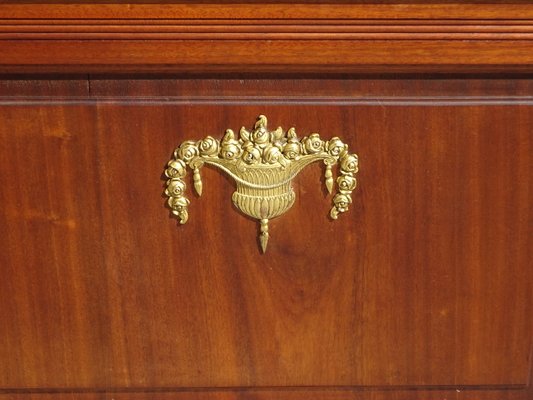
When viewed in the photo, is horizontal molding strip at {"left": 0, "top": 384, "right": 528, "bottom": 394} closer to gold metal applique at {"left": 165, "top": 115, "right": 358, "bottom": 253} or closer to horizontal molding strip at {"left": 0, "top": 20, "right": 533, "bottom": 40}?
gold metal applique at {"left": 165, "top": 115, "right": 358, "bottom": 253}

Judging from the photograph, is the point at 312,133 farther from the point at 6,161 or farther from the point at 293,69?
the point at 6,161

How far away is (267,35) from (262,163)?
11 cm

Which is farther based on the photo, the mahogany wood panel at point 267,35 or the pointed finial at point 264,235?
the pointed finial at point 264,235

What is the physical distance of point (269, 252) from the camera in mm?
673

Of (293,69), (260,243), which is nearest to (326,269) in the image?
(260,243)

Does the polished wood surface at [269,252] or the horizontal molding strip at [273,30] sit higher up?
the horizontal molding strip at [273,30]

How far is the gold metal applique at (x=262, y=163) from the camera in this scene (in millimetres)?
634

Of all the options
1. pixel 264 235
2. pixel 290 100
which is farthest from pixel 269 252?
pixel 290 100

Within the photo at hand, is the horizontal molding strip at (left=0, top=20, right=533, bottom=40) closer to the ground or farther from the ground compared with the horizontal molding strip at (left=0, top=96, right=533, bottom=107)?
farther from the ground

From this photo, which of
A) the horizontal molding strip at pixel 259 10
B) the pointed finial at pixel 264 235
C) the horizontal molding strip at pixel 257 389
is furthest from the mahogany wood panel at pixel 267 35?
the horizontal molding strip at pixel 257 389

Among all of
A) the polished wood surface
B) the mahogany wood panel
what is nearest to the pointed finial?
the polished wood surface

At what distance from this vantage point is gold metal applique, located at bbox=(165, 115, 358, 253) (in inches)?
25.0

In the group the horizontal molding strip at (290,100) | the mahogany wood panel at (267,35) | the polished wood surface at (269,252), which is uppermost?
the mahogany wood panel at (267,35)

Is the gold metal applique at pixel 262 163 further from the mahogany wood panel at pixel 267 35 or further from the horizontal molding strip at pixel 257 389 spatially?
the horizontal molding strip at pixel 257 389
